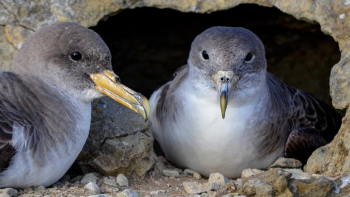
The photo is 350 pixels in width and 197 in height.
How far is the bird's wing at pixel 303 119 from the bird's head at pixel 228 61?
2.11ft

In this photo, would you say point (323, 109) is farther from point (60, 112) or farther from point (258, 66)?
point (60, 112)

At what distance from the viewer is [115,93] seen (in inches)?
194

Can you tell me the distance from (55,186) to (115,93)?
0.94 m

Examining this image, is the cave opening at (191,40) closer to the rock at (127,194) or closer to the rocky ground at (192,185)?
the rocky ground at (192,185)

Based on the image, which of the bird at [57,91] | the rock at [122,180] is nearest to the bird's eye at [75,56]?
the bird at [57,91]

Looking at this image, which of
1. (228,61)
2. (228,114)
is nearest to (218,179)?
(228,114)

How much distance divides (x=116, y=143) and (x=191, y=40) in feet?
9.37

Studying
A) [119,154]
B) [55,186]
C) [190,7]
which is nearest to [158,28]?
[190,7]

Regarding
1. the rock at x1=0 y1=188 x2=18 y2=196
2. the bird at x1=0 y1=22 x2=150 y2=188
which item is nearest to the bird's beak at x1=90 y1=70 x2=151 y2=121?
the bird at x1=0 y1=22 x2=150 y2=188

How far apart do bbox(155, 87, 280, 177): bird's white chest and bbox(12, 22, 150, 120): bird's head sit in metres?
0.94

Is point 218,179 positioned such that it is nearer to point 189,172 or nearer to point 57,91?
point 189,172

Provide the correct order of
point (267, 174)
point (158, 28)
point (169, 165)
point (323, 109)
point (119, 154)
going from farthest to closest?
point (158, 28) → point (323, 109) → point (169, 165) → point (119, 154) → point (267, 174)

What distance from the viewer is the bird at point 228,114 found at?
5.45 m

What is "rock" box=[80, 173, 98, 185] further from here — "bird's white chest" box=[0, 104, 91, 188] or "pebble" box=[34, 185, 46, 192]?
"pebble" box=[34, 185, 46, 192]
